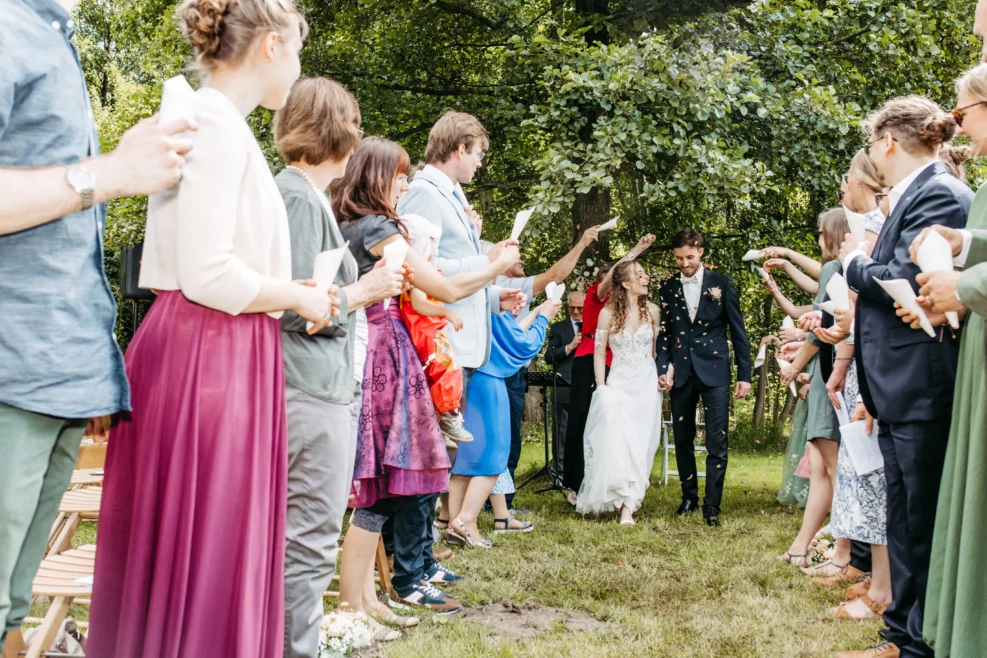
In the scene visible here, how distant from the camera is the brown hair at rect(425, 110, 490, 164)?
4.66 meters

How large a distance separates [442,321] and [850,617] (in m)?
2.38

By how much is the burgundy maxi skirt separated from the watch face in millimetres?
492

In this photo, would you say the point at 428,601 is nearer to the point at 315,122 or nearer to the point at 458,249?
the point at 458,249

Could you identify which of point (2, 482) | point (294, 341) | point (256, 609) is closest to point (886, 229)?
point (294, 341)

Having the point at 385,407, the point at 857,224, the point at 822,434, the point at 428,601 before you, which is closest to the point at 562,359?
the point at 822,434

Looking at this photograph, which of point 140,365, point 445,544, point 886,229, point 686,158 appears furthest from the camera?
point 686,158

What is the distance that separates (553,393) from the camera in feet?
30.3

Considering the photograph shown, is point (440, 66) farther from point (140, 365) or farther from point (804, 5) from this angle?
point (140, 365)

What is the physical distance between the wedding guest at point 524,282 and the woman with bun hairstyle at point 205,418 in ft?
9.21

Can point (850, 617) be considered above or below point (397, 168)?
below

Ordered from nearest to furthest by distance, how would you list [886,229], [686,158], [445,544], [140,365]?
[140,365] → [886,229] → [445,544] → [686,158]

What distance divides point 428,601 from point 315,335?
2180 millimetres

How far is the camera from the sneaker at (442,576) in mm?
4719

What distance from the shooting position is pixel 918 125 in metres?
3.44
